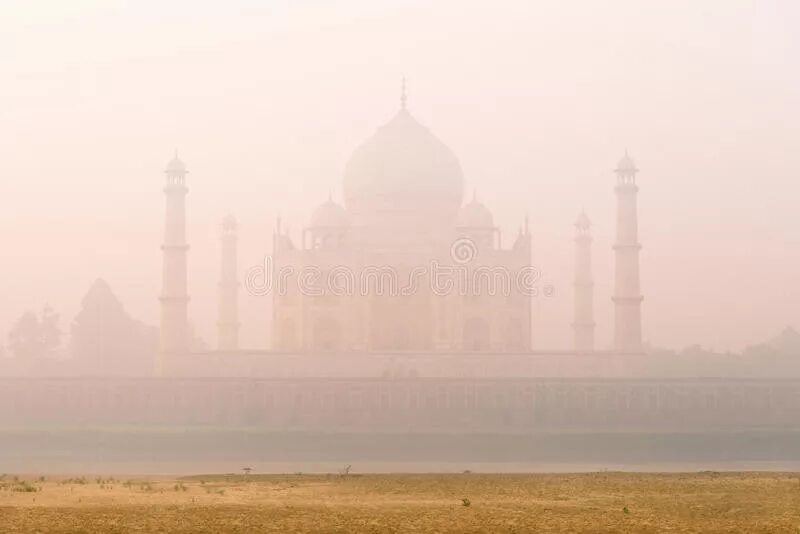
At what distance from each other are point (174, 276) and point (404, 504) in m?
24.0

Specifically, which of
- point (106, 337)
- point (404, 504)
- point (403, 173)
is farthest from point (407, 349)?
point (404, 504)

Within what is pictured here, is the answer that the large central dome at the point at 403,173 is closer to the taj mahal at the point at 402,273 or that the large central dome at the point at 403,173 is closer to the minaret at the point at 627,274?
the taj mahal at the point at 402,273

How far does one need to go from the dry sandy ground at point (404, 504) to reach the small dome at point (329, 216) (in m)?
21.6

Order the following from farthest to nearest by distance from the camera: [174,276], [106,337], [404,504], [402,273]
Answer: [106,337] < [402,273] < [174,276] < [404,504]

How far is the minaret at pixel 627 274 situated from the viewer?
131ft

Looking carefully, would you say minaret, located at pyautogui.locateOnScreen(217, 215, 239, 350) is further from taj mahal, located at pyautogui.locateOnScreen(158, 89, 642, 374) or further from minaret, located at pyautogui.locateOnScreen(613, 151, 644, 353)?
minaret, located at pyautogui.locateOnScreen(613, 151, 644, 353)

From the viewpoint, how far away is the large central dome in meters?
43.2

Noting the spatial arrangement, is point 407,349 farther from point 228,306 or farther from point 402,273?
point 228,306

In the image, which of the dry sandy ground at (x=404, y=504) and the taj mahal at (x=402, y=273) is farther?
the taj mahal at (x=402, y=273)

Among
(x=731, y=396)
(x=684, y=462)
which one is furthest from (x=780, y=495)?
(x=731, y=396)

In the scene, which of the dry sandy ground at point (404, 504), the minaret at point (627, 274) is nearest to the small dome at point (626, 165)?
the minaret at point (627, 274)

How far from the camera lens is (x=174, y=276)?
132 ft

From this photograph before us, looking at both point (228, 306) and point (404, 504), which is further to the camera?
point (228, 306)

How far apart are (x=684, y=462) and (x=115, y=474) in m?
12.5
